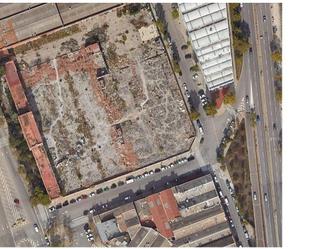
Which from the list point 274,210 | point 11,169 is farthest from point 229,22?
point 11,169

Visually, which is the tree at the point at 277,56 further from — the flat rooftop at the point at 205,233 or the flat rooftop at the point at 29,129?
the flat rooftop at the point at 29,129

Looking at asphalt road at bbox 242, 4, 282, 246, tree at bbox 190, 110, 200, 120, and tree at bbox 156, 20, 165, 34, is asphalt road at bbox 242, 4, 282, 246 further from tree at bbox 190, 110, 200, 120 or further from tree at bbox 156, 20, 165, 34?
tree at bbox 156, 20, 165, 34

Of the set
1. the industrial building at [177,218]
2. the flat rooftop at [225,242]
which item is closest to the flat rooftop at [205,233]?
the industrial building at [177,218]

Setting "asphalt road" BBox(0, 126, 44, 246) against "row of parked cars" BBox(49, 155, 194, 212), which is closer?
"row of parked cars" BBox(49, 155, 194, 212)

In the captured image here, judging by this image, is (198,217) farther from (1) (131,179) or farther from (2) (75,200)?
(2) (75,200)

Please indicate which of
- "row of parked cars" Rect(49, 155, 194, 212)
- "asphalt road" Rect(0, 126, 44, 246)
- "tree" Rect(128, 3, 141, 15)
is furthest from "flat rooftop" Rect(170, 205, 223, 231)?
"tree" Rect(128, 3, 141, 15)

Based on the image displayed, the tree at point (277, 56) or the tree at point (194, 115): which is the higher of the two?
the tree at point (277, 56)

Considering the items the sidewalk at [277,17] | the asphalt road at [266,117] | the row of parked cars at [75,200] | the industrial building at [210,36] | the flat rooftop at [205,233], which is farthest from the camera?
the row of parked cars at [75,200]

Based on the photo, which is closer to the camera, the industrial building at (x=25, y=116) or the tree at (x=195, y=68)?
the industrial building at (x=25, y=116)
